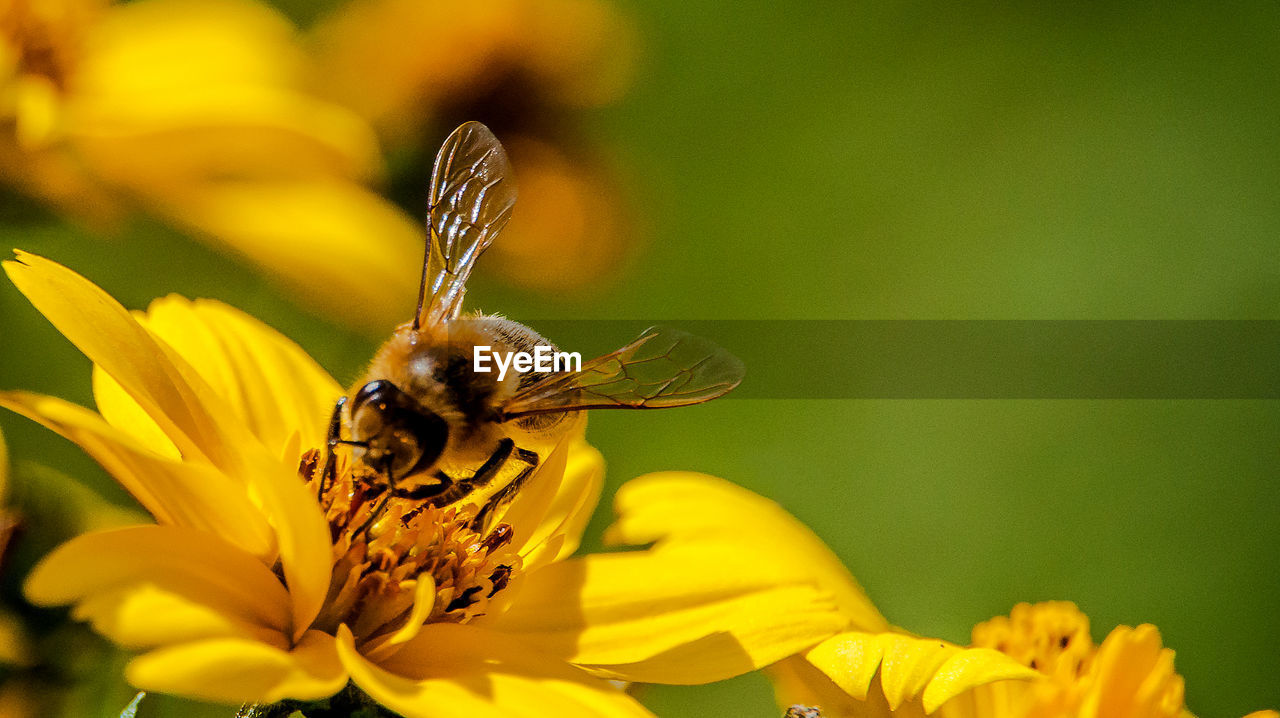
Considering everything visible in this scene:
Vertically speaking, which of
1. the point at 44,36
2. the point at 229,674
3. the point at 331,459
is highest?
the point at 44,36

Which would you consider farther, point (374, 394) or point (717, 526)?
point (717, 526)

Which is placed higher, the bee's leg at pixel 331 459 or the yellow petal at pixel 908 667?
the bee's leg at pixel 331 459

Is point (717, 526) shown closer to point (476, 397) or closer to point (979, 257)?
point (476, 397)

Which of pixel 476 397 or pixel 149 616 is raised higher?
pixel 476 397

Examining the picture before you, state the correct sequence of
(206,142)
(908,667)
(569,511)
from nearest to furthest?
1. (908,667)
2. (569,511)
3. (206,142)

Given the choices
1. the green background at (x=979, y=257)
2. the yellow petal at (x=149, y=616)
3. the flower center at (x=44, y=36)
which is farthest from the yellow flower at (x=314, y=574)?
the green background at (x=979, y=257)

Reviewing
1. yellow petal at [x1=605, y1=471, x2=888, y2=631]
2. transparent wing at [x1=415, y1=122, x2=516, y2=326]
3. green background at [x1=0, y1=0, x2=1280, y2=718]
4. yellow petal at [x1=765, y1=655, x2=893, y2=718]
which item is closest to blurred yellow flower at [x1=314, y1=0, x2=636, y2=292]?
green background at [x1=0, y1=0, x2=1280, y2=718]

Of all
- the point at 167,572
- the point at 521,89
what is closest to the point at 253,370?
the point at 167,572

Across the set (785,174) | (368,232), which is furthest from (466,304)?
(785,174)

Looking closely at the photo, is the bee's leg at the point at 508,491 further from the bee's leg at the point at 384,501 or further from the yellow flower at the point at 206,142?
the yellow flower at the point at 206,142
